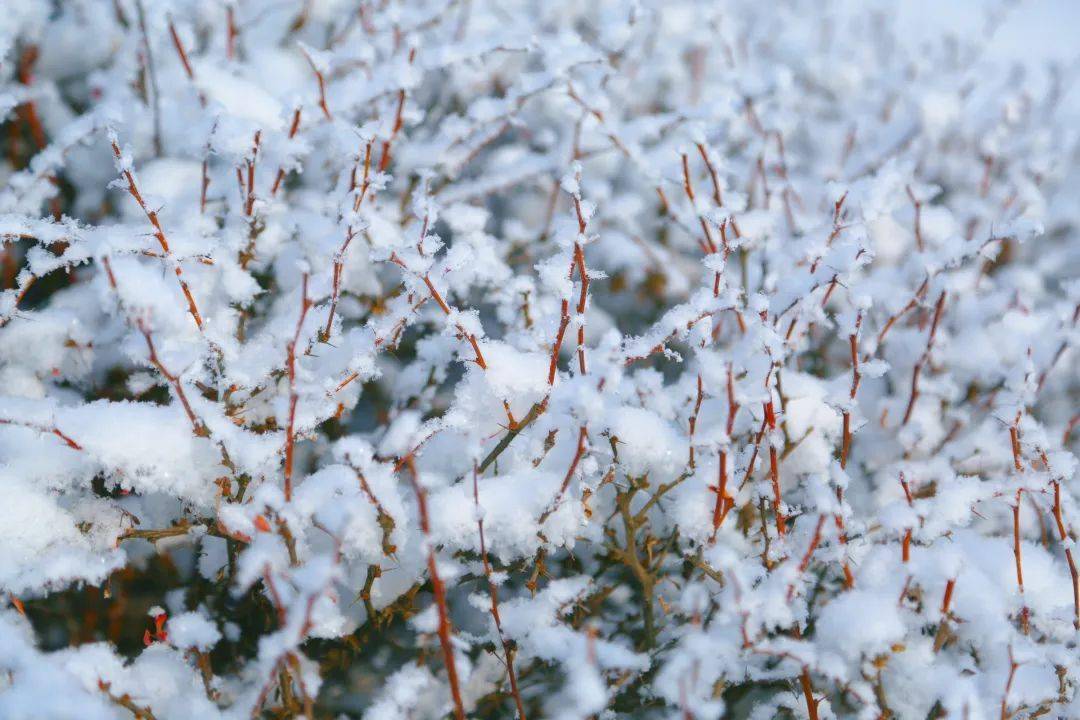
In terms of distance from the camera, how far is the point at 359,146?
4.86 feet

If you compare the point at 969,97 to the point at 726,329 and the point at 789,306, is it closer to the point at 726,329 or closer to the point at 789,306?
the point at 726,329

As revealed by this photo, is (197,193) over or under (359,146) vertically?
over

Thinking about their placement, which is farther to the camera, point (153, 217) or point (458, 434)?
point (458, 434)

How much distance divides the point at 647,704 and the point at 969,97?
3.39 m

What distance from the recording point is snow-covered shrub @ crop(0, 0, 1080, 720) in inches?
47.8

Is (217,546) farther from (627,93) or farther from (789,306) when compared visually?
(627,93)

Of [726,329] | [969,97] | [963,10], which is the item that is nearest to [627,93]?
[726,329]

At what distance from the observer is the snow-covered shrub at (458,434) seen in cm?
121

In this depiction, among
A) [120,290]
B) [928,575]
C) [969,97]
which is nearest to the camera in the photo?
[120,290]

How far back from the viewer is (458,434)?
62.3 inches

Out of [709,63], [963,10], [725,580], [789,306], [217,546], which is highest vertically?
[963,10]

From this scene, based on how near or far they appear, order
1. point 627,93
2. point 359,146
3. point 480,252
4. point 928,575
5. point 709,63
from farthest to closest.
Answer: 1. point 709,63
2. point 627,93
3. point 480,252
4. point 359,146
5. point 928,575

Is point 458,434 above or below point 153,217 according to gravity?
below

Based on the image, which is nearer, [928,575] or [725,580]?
[928,575]
